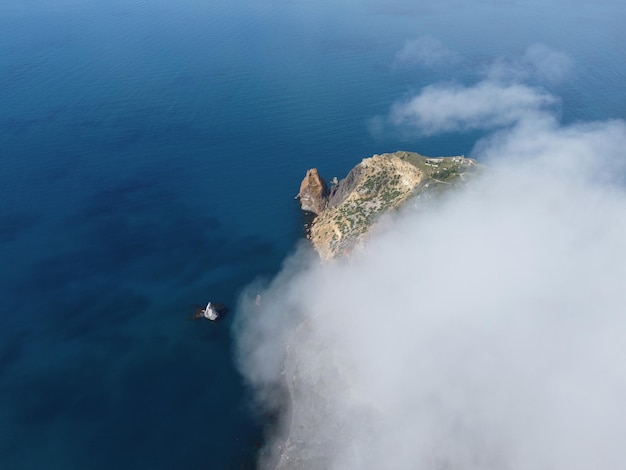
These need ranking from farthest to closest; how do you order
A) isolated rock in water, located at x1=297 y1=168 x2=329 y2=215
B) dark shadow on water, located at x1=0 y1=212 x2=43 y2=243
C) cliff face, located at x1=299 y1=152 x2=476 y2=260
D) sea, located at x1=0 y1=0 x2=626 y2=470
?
isolated rock in water, located at x1=297 y1=168 x2=329 y2=215, dark shadow on water, located at x1=0 y1=212 x2=43 y2=243, cliff face, located at x1=299 y1=152 x2=476 y2=260, sea, located at x1=0 y1=0 x2=626 y2=470

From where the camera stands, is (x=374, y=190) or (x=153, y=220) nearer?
(x=374, y=190)

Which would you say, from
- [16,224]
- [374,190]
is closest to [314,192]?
[374,190]

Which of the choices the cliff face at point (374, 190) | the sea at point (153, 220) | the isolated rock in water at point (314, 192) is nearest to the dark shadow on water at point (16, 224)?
the sea at point (153, 220)

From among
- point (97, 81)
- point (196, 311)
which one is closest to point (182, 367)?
point (196, 311)

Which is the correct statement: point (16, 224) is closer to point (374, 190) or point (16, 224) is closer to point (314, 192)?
point (314, 192)

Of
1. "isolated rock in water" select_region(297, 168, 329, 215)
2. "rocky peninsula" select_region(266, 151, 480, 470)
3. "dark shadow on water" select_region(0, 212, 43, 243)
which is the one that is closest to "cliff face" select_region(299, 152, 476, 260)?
"rocky peninsula" select_region(266, 151, 480, 470)

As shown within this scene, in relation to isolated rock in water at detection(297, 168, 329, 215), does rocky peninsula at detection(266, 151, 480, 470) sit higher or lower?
lower

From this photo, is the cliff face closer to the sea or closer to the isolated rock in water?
the isolated rock in water
